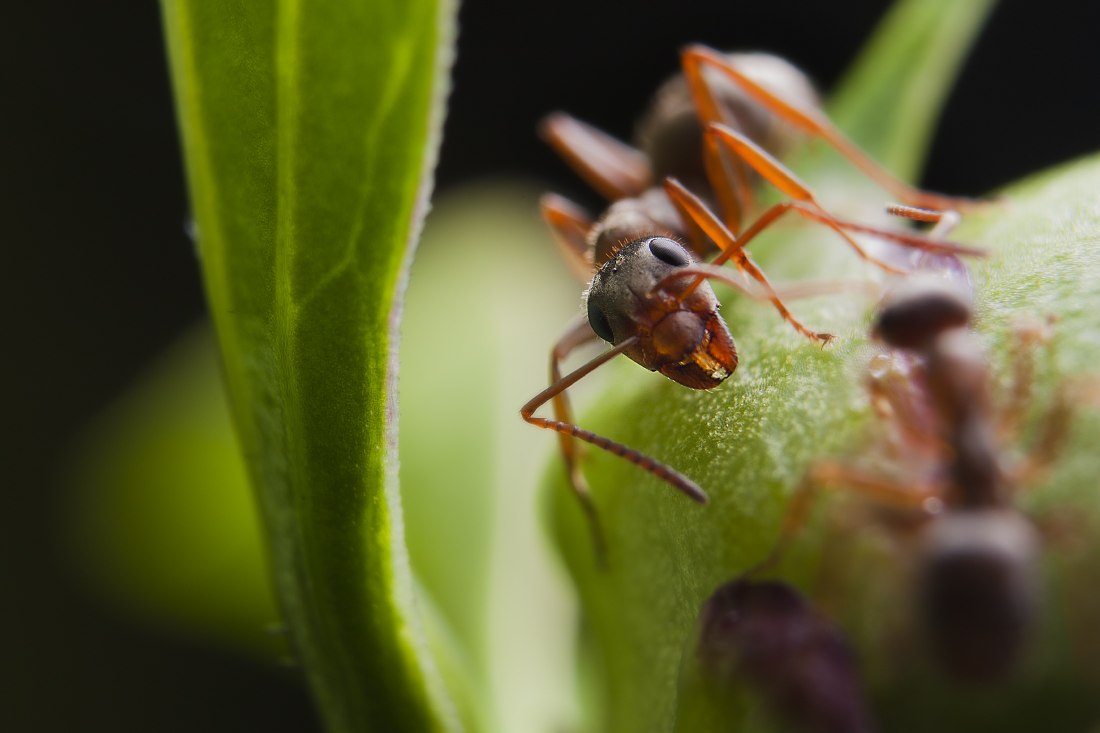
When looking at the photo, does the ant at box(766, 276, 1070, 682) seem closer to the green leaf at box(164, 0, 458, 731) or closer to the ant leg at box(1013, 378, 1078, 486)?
the ant leg at box(1013, 378, 1078, 486)

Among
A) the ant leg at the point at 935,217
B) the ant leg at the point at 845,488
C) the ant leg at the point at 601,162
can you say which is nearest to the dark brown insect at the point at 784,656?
the ant leg at the point at 845,488

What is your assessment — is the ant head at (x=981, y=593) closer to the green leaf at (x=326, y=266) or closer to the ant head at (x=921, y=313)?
the ant head at (x=921, y=313)

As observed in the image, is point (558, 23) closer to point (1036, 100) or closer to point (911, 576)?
point (1036, 100)

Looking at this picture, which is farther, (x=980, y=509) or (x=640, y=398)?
(x=640, y=398)

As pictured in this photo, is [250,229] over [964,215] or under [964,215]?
over

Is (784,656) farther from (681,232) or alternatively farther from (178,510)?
(178,510)

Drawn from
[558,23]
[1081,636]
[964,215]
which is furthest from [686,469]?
[558,23]
